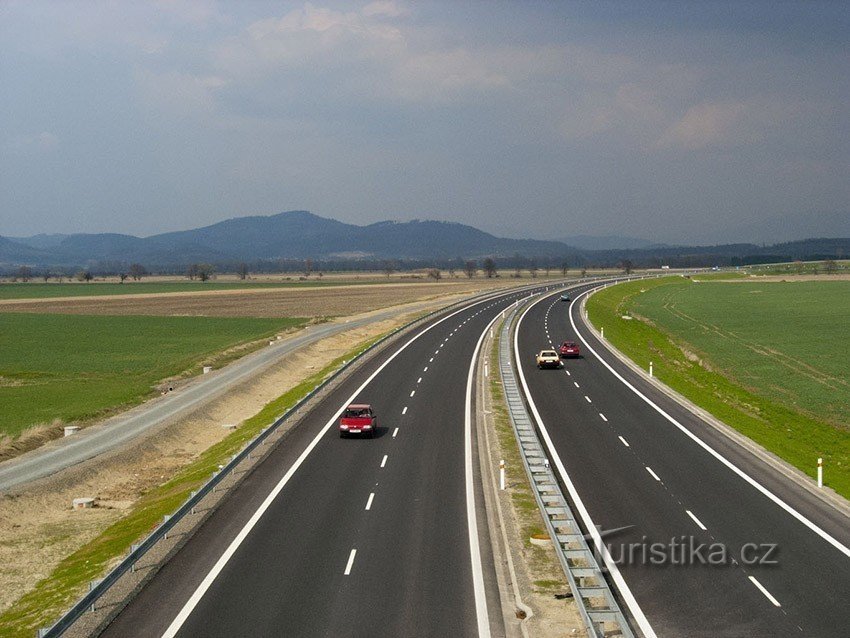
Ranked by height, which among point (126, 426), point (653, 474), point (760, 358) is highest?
point (653, 474)

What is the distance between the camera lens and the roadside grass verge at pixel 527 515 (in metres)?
18.3

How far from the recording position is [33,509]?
2939 centimetres

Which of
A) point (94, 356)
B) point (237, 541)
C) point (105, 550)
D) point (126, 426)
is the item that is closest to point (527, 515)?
point (237, 541)

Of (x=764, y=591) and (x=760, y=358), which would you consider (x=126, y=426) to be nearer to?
(x=764, y=591)

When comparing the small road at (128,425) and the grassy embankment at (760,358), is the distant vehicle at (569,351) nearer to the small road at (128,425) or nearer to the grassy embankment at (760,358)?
the grassy embankment at (760,358)

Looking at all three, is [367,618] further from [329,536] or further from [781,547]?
[781,547]

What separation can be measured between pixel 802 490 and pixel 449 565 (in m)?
14.0

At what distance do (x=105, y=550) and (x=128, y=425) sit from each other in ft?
66.0

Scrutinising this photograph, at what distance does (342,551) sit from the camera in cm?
1994

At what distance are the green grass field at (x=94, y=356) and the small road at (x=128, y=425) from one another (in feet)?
8.31

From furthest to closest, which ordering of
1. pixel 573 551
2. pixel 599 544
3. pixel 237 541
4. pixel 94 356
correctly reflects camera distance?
pixel 94 356, pixel 237 541, pixel 599 544, pixel 573 551

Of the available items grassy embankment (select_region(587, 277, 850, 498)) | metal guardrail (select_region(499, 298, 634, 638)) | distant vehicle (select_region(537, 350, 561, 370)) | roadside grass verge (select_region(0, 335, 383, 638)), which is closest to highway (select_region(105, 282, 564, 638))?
metal guardrail (select_region(499, 298, 634, 638))

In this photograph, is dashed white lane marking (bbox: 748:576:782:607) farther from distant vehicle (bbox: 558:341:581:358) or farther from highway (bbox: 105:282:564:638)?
distant vehicle (bbox: 558:341:581:358)

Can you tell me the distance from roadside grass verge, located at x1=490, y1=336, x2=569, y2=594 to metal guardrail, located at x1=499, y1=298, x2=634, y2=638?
0.40 m
